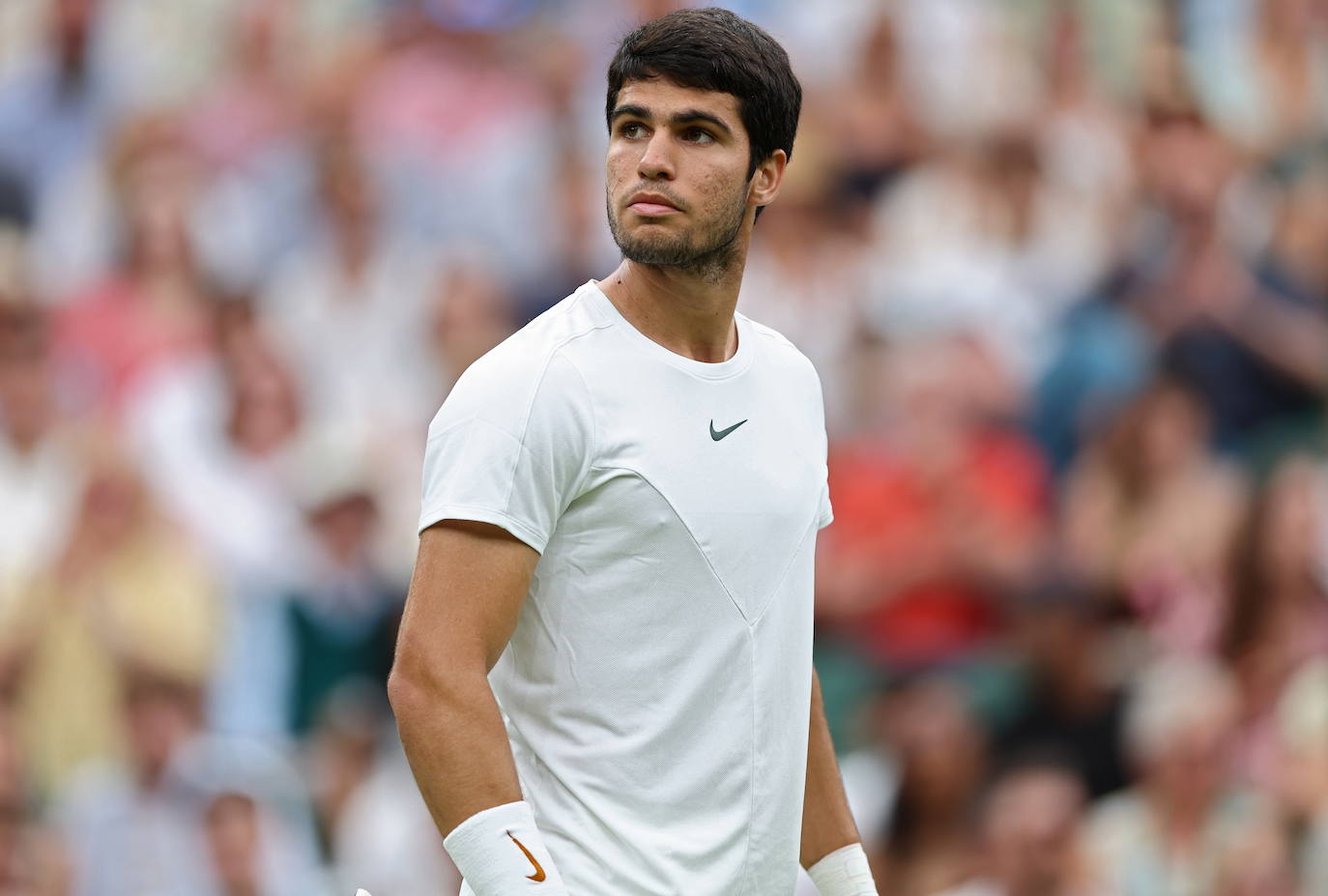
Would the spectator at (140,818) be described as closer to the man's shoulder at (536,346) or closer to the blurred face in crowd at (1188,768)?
the blurred face in crowd at (1188,768)

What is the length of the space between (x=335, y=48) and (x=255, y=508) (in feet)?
9.21

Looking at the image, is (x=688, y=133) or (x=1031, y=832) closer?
(x=688, y=133)

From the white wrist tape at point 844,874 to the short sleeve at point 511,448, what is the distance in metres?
0.85

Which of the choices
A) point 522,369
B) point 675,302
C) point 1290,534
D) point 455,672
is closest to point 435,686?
point 455,672

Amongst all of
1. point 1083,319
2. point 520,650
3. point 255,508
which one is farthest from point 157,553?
point 520,650

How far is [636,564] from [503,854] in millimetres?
443

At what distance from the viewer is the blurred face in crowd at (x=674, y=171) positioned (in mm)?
2918

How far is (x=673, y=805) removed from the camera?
290 centimetres

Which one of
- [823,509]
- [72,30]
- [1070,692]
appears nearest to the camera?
[823,509]

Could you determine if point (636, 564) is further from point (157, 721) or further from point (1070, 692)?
point (157, 721)

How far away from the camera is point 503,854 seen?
2.74 m

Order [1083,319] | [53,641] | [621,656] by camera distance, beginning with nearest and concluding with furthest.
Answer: [621,656] → [53,641] → [1083,319]

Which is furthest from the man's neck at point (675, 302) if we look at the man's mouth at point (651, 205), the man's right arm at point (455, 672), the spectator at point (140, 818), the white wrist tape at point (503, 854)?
the spectator at point (140, 818)

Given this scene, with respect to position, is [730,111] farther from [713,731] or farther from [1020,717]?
[1020,717]
